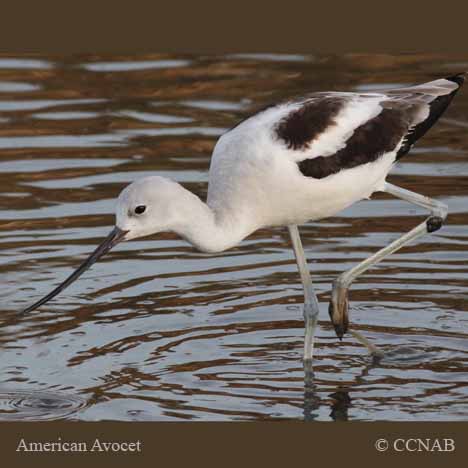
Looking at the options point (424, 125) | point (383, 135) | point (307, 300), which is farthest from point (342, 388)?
point (424, 125)

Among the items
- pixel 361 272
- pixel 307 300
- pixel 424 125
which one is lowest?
pixel 307 300

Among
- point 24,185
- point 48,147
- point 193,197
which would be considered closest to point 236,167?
point 193,197

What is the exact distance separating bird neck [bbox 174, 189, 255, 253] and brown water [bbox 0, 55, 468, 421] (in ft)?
2.59

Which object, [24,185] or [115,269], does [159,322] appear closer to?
[115,269]

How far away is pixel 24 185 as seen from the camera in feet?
43.2

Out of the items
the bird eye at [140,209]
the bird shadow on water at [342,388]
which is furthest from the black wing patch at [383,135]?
the bird shadow on water at [342,388]

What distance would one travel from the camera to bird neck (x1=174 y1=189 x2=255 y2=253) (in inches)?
353

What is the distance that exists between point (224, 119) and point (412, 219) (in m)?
3.17

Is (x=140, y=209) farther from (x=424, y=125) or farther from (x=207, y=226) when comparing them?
(x=424, y=125)

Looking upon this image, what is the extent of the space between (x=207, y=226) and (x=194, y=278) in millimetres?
2054

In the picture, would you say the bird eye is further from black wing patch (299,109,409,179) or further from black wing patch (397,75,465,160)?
black wing patch (397,75,465,160)

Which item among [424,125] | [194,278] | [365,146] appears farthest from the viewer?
[194,278]

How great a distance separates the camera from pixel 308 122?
Result: 30.2 feet

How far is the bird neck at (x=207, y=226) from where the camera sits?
A: 8.96 m
